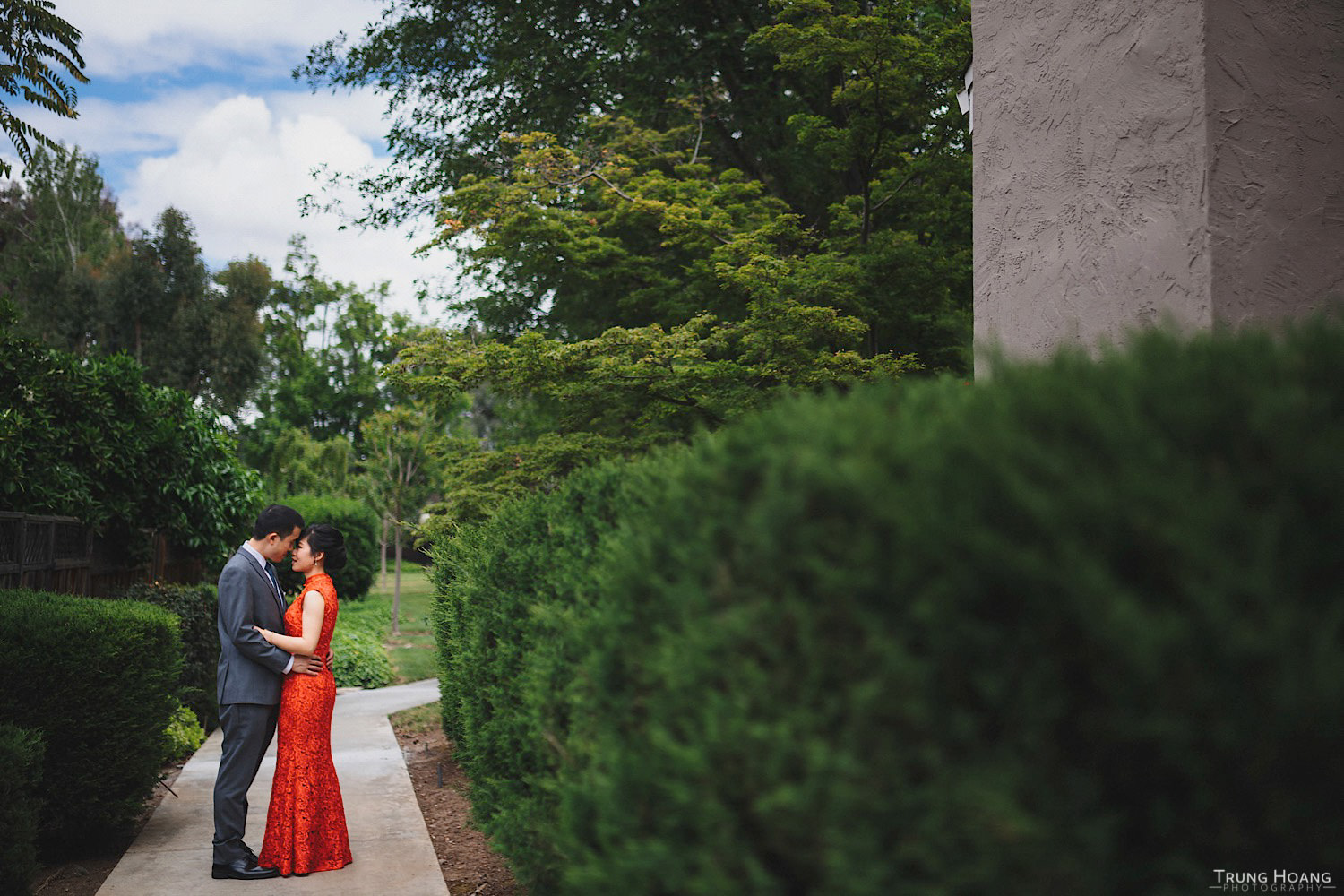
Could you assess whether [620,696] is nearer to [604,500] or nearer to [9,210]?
[604,500]

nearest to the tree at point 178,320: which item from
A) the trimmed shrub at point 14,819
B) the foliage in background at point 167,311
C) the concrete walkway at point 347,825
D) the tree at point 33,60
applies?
the foliage in background at point 167,311

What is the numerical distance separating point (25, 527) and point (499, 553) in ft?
15.9

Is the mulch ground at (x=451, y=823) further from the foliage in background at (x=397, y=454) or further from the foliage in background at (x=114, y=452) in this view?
the foliage in background at (x=397, y=454)

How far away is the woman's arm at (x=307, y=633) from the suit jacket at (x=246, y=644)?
0.04 metres

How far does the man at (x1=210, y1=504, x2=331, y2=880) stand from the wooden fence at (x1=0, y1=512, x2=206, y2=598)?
99.8 inches

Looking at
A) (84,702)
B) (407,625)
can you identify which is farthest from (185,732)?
(407,625)

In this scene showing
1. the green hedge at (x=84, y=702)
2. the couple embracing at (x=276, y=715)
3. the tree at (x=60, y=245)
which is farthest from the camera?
the tree at (x=60, y=245)

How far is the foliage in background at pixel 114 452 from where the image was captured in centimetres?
796

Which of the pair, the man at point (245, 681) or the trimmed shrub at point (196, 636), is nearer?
the man at point (245, 681)

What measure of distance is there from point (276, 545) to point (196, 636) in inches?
204

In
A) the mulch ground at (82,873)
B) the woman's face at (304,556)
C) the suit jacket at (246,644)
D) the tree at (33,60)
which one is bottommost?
the mulch ground at (82,873)

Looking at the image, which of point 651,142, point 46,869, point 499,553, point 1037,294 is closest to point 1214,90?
point 1037,294

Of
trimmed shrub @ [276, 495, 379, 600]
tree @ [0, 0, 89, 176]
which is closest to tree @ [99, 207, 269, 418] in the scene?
trimmed shrub @ [276, 495, 379, 600]

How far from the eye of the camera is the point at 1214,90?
14.9 ft
